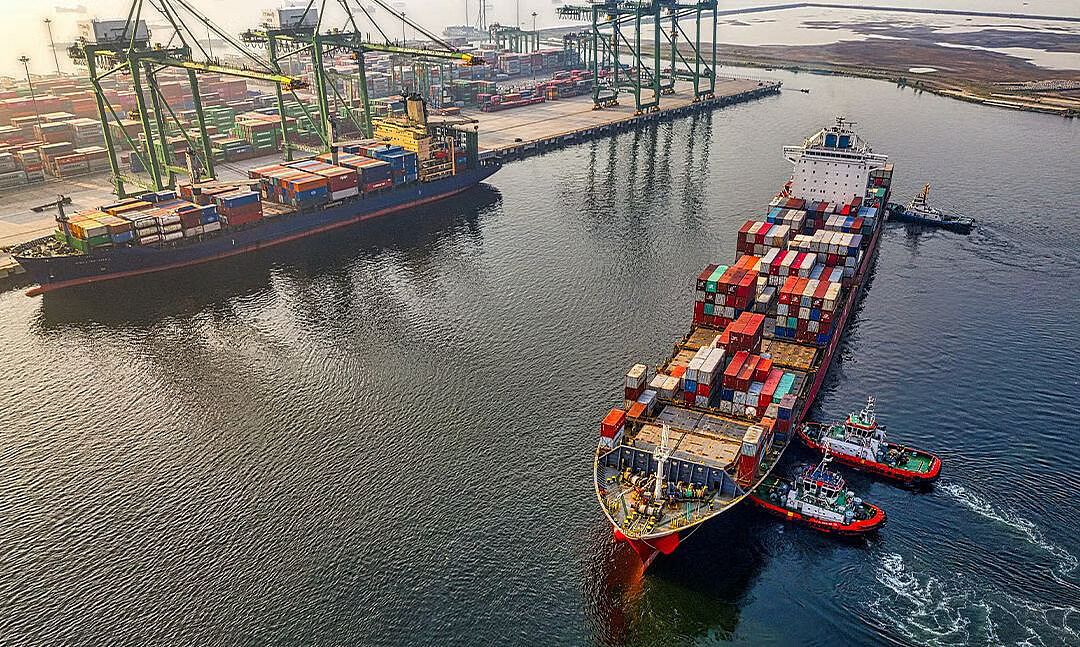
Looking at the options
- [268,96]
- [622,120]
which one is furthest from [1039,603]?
[268,96]

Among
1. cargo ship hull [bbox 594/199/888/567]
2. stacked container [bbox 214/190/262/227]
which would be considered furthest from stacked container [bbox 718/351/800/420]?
stacked container [bbox 214/190/262/227]

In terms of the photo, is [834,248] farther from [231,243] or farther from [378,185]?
[231,243]

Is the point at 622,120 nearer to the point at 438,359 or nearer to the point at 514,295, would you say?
the point at 514,295

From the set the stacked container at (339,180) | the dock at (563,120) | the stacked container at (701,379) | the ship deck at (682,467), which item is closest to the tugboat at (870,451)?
the ship deck at (682,467)

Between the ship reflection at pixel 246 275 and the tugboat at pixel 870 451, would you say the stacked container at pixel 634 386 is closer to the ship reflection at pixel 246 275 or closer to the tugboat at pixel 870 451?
the tugboat at pixel 870 451

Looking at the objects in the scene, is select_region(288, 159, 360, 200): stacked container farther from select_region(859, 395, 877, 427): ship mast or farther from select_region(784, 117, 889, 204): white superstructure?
select_region(859, 395, 877, 427): ship mast

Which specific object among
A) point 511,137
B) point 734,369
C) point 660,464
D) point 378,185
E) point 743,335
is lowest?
point 660,464

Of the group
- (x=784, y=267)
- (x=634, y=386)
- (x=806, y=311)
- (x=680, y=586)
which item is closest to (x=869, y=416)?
(x=806, y=311)
